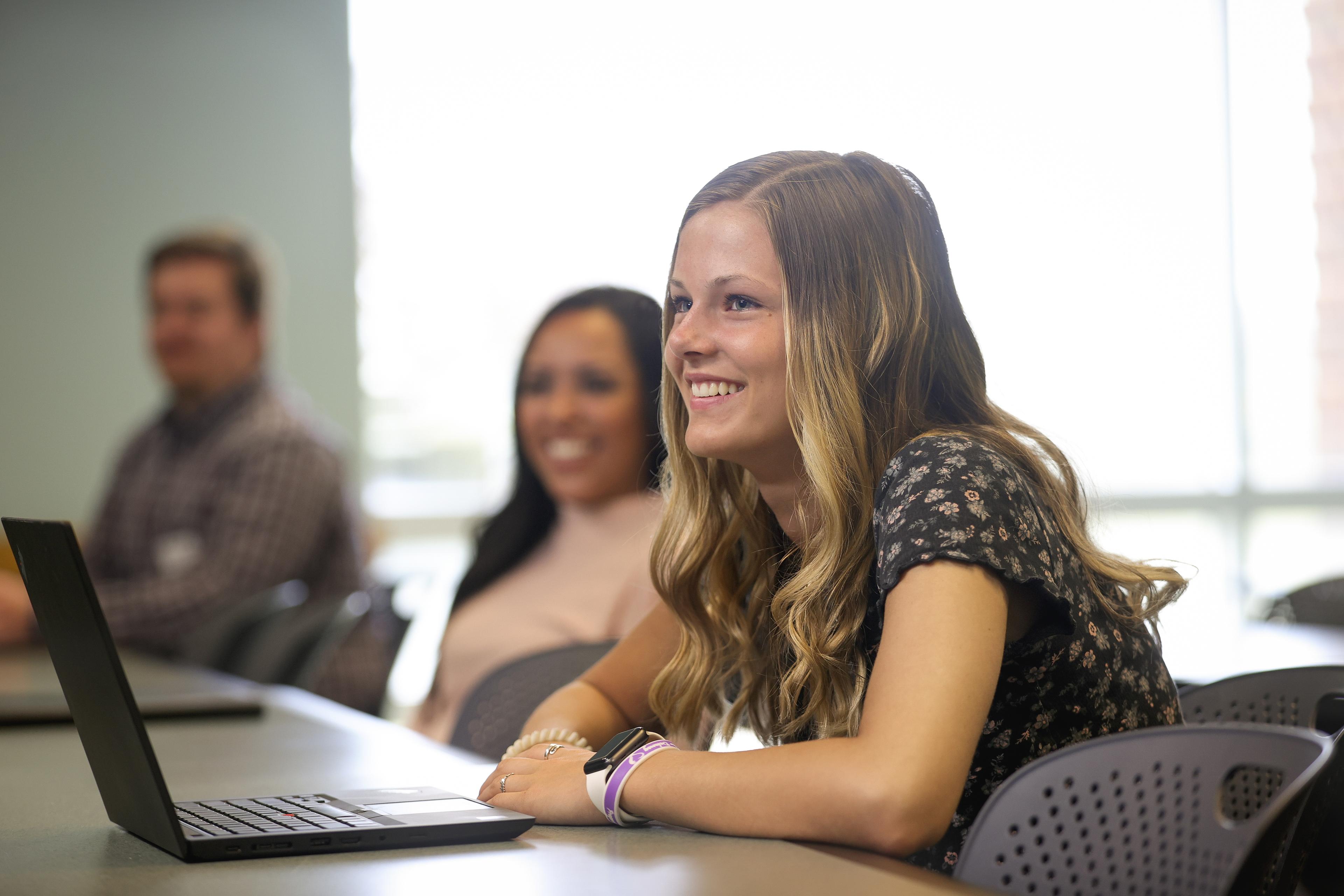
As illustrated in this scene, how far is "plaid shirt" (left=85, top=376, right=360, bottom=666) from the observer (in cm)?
336

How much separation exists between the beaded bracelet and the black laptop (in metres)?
0.21

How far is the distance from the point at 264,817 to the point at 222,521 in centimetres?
258

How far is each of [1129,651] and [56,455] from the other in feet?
15.7

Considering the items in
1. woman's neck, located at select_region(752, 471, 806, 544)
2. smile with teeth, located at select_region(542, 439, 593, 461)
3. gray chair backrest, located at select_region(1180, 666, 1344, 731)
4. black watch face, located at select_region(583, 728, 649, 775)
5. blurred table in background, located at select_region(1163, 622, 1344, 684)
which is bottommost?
blurred table in background, located at select_region(1163, 622, 1344, 684)

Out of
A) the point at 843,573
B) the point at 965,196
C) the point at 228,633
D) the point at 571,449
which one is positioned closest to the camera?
the point at 843,573

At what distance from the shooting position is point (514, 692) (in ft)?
6.17

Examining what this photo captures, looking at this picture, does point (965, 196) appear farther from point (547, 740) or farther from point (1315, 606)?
point (547, 740)

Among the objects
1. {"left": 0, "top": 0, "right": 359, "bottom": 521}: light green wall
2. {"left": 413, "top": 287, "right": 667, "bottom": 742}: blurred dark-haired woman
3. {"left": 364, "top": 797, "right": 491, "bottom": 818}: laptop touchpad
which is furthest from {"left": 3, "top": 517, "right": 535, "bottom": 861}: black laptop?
{"left": 0, "top": 0, "right": 359, "bottom": 521}: light green wall

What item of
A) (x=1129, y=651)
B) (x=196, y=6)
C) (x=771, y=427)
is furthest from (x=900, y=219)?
(x=196, y=6)

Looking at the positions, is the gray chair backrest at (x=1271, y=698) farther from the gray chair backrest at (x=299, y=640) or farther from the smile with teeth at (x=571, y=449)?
the gray chair backrest at (x=299, y=640)

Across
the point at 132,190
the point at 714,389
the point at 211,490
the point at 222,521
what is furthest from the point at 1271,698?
the point at 132,190

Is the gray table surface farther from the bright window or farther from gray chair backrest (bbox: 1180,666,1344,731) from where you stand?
the bright window

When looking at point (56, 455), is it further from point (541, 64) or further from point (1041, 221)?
point (1041, 221)

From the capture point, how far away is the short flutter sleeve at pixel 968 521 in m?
1.06
